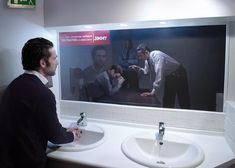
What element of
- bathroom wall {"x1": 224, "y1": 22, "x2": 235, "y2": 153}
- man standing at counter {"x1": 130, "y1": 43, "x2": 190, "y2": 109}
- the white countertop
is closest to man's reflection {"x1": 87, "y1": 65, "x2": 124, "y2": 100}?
man standing at counter {"x1": 130, "y1": 43, "x2": 190, "y2": 109}

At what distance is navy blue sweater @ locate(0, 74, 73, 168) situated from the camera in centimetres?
125

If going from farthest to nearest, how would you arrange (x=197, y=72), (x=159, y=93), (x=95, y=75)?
1. (x=95, y=75)
2. (x=159, y=93)
3. (x=197, y=72)

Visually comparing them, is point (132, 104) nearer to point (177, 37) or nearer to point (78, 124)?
point (78, 124)

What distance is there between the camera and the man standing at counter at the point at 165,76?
170cm

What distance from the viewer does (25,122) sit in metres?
1.26

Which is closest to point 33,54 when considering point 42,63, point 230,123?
point 42,63

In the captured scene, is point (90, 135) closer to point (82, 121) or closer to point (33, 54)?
point (82, 121)

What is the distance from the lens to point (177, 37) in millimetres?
1669

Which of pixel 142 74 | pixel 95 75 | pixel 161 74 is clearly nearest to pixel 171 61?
pixel 161 74

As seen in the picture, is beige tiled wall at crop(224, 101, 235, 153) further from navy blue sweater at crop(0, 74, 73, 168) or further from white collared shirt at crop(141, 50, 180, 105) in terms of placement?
navy blue sweater at crop(0, 74, 73, 168)

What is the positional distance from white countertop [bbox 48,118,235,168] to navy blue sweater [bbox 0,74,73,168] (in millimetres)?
185

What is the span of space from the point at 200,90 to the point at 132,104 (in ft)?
1.82

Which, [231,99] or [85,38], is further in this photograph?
[85,38]

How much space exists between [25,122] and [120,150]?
62cm
